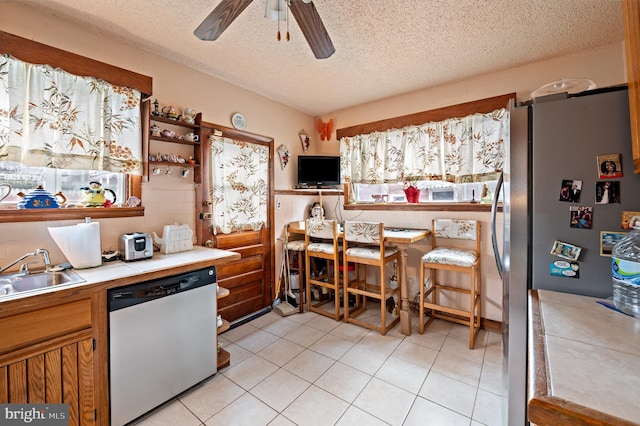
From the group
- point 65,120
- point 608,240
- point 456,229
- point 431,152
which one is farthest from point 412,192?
point 65,120

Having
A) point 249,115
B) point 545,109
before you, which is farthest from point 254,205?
point 545,109

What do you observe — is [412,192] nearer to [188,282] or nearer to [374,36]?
[374,36]

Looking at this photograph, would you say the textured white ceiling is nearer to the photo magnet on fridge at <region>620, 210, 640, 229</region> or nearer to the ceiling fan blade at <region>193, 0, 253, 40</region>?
the ceiling fan blade at <region>193, 0, 253, 40</region>

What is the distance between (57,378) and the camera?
1.20 meters

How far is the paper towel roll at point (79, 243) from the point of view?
1.48 metres

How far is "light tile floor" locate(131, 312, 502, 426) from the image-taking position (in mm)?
1490

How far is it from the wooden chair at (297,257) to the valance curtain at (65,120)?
5.39 ft

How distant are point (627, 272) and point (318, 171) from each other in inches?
108

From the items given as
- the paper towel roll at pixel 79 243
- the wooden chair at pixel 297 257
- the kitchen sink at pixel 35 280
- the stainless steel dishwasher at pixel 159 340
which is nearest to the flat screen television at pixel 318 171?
the wooden chair at pixel 297 257

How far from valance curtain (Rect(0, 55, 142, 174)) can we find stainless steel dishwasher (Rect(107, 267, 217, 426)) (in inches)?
37.6

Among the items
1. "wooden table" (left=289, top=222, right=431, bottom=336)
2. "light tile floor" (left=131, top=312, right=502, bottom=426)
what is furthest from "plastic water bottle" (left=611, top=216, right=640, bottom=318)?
"wooden table" (left=289, top=222, right=431, bottom=336)

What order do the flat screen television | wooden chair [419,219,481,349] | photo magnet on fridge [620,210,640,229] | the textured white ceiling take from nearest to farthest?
photo magnet on fridge [620,210,640,229]
the textured white ceiling
wooden chair [419,219,481,349]
the flat screen television

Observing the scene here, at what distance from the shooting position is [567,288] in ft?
3.16

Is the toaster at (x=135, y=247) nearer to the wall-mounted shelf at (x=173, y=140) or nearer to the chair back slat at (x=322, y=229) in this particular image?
the wall-mounted shelf at (x=173, y=140)
